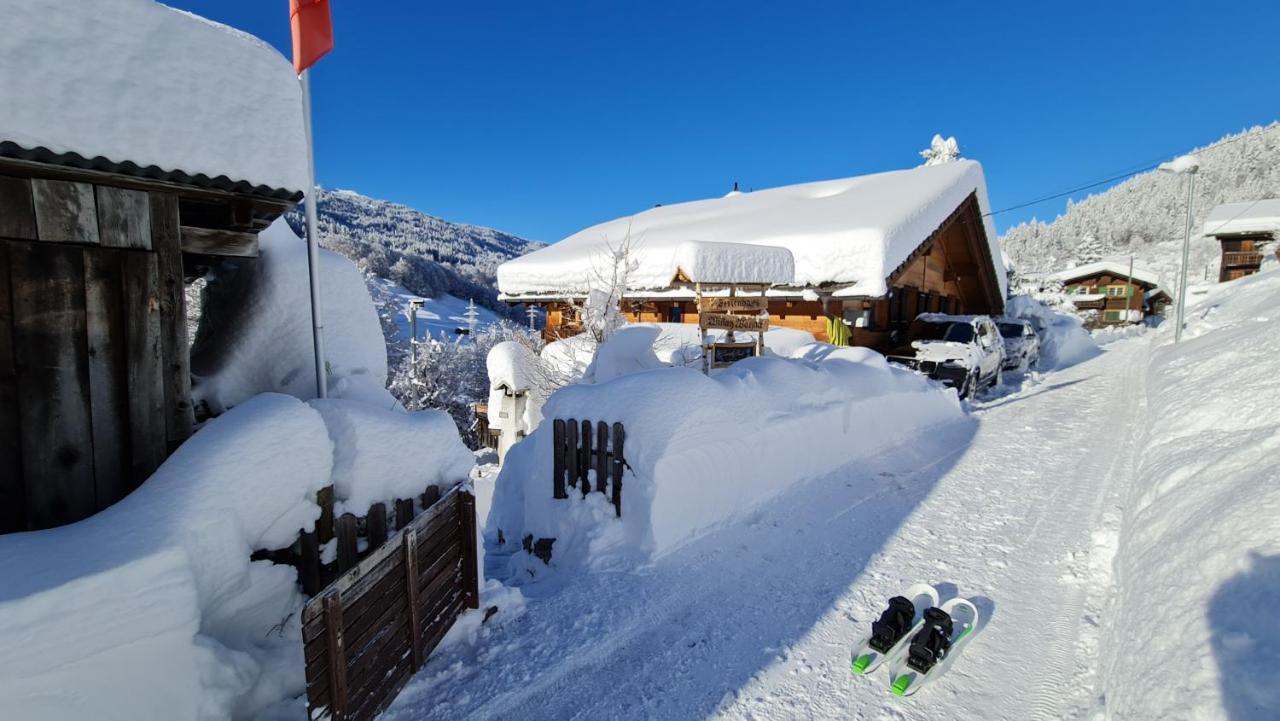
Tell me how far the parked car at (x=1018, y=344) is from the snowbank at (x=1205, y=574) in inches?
543

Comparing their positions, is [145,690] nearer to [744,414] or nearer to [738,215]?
[744,414]

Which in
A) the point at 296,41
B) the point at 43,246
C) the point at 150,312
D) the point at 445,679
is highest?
the point at 296,41

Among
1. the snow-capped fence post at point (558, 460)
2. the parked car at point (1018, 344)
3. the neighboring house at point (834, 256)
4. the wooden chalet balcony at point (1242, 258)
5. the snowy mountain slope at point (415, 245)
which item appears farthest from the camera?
the snowy mountain slope at point (415, 245)

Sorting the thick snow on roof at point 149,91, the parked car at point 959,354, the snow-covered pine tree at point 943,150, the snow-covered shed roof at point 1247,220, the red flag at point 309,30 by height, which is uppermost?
the snow-covered pine tree at point 943,150

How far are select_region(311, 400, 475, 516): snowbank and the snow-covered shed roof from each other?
47.2m

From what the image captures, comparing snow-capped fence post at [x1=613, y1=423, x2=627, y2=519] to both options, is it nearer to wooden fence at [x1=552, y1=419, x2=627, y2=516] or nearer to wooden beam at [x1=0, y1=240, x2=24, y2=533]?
wooden fence at [x1=552, y1=419, x2=627, y2=516]

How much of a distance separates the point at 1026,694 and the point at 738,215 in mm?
19344

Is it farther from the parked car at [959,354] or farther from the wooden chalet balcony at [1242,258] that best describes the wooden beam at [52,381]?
the wooden chalet balcony at [1242,258]

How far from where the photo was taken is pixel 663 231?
807 inches

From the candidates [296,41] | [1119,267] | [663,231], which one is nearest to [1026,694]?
[296,41]

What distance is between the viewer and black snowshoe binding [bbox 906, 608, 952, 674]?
10.7 feet

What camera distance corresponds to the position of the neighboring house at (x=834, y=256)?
13.9 m

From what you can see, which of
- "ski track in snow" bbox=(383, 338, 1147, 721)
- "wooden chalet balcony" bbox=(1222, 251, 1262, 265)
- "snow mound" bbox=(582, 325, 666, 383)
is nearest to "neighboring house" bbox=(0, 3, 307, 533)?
"ski track in snow" bbox=(383, 338, 1147, 721)

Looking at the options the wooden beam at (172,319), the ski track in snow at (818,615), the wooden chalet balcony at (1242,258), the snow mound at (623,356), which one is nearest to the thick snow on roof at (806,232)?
the snow mound at (623,356)
